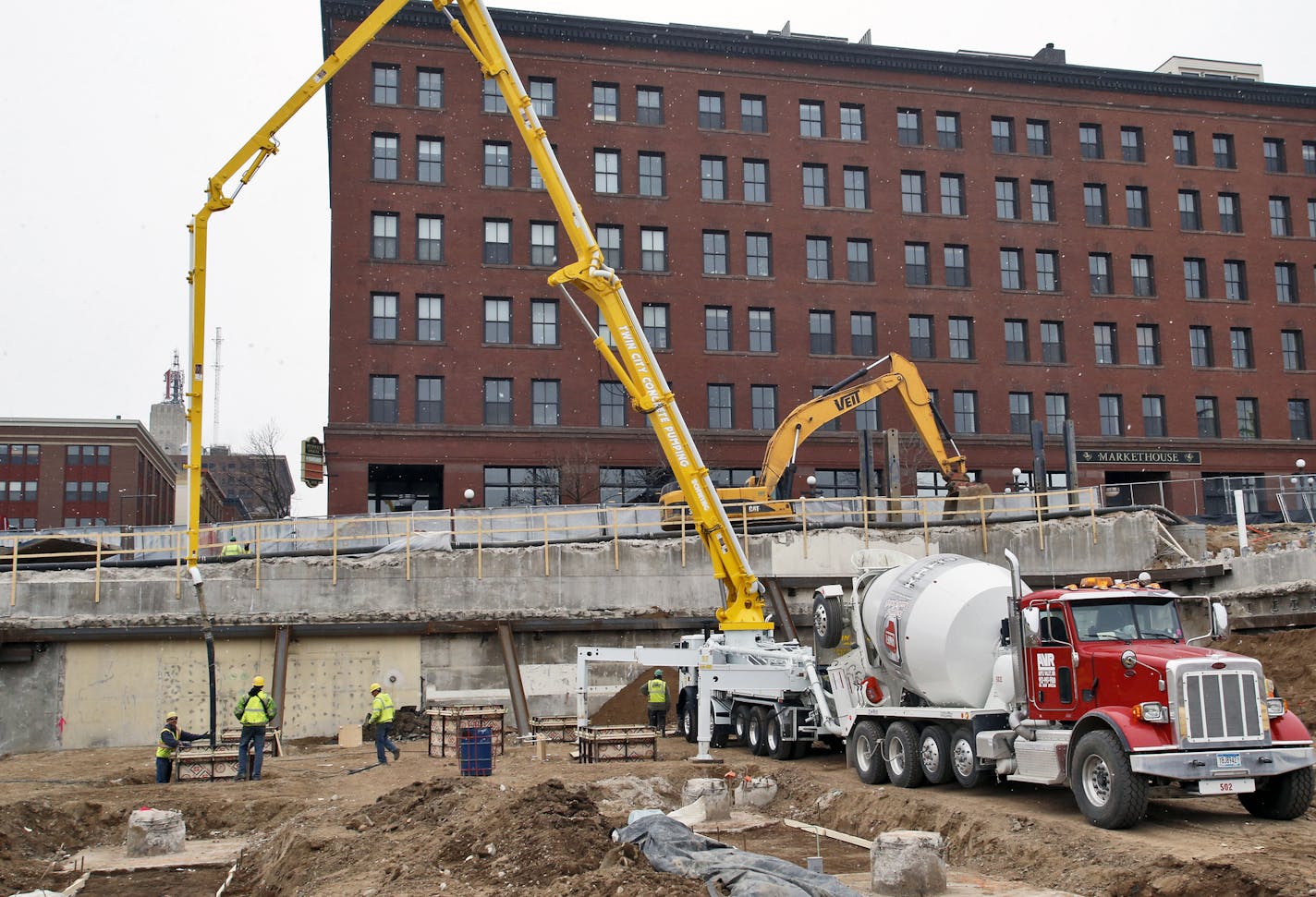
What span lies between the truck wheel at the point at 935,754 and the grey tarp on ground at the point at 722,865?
6229 millimetres

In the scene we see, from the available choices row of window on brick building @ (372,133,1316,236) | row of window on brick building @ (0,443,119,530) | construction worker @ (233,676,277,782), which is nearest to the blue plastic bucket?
construction worker @ (233,676,277,782)

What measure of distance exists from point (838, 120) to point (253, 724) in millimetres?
43726

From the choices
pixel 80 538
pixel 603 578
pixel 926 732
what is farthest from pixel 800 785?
pixel 80 538

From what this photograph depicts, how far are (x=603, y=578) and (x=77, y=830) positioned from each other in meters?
16.3

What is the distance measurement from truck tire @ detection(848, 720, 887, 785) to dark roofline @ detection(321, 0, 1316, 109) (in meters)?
40.4

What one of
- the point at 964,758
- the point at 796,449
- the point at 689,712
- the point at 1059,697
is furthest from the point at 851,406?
the point at 1059,697

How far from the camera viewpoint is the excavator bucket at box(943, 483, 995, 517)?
34.5 meters

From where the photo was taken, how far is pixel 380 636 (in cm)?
2912

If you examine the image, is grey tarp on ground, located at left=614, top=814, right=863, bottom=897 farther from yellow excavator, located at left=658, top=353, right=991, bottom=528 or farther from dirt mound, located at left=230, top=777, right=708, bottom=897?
yellow excavator, located at left=658, top=353, right=991, bottom=528

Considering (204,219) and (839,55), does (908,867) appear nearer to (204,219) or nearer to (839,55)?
(204,219)

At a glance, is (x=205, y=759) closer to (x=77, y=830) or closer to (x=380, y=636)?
(x=77, y=830)

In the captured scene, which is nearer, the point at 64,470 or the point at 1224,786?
the point at 1224,786

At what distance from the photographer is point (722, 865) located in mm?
10586

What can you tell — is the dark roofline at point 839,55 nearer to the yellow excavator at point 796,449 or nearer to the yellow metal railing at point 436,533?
the yellow excavator at point 796,449
